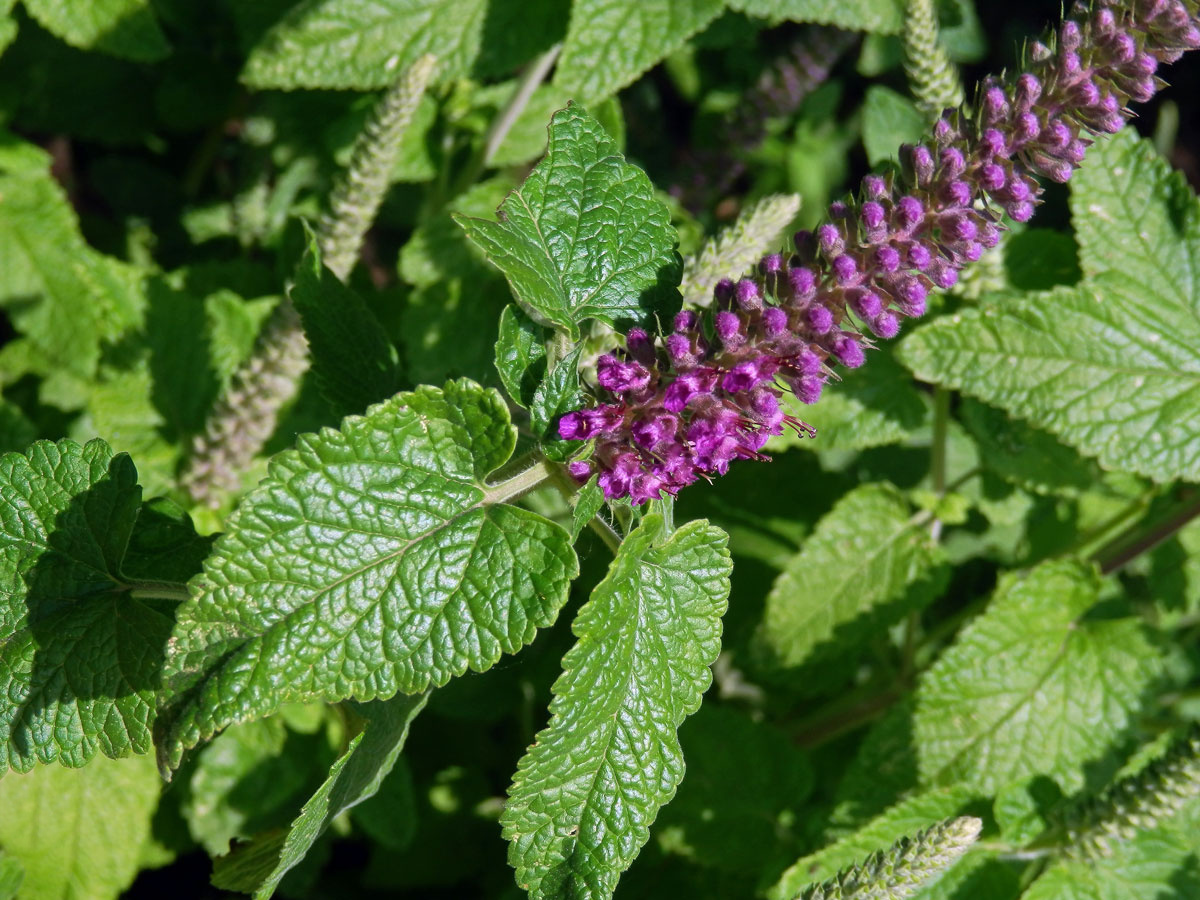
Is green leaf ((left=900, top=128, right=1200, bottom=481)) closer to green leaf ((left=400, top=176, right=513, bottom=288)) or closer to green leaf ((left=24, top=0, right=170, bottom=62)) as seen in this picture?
green leaf ((left=400, top=176, right=513, bottom=288))

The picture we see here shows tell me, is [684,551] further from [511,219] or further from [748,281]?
[511,219]

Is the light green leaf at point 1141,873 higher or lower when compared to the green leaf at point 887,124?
lower

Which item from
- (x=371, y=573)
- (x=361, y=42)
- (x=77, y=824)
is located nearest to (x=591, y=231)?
(x=371, y=573)

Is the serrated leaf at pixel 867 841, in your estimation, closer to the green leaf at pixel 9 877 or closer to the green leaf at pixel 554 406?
the green leaf at pixel 554 406

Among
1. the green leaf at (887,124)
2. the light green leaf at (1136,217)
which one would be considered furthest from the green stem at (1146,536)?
the green leaf at (887,124)

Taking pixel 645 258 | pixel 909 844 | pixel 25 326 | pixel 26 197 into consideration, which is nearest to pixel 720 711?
pixel 909 844

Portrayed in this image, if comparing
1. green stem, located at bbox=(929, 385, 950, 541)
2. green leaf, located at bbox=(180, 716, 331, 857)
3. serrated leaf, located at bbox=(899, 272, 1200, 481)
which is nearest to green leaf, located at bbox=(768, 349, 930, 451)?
green stem, located at bbox=(929, 385, 950, 541)
